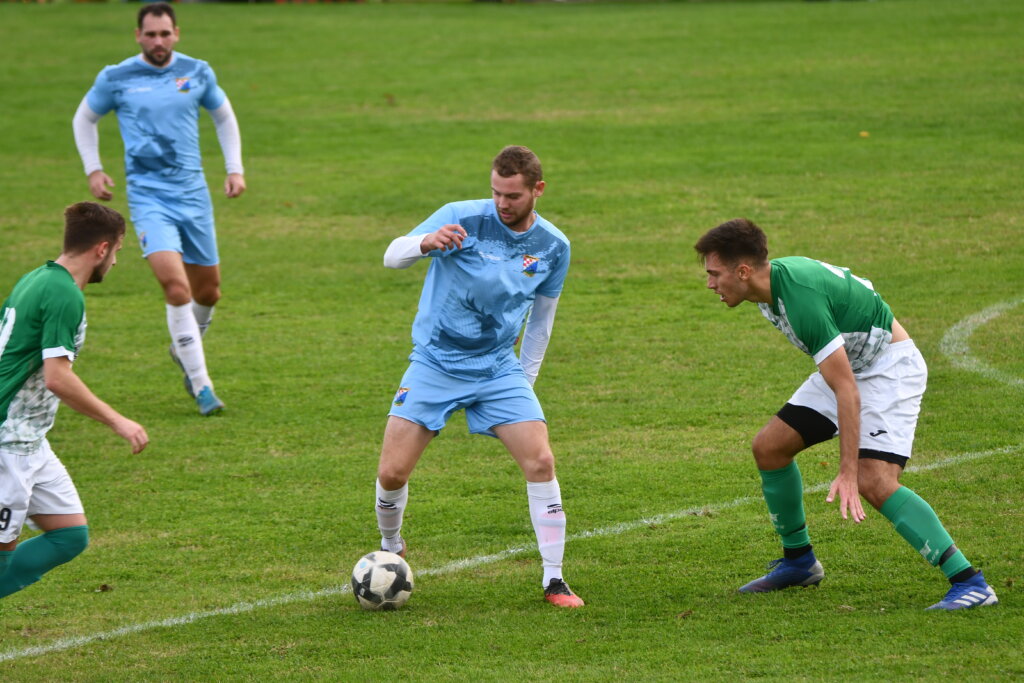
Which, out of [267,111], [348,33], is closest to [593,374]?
[267,111]

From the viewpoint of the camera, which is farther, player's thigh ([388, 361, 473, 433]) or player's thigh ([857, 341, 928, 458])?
player's thigh ([388, 361, 473, 433])

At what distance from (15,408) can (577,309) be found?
7452 millimetres

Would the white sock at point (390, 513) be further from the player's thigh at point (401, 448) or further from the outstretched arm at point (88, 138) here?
the outstretched arm at point (88, 138)

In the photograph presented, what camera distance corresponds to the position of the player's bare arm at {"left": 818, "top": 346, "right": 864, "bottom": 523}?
220 inches

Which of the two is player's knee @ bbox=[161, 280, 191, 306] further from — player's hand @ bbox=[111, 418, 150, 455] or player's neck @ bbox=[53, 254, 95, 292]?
player's hand @ bbox=[111, 418, 150, 455]

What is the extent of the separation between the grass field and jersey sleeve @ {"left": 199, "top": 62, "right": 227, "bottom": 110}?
2.32m

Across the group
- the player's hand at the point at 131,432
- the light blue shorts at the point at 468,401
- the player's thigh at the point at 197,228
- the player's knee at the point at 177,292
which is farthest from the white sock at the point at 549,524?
the player's thigh at the point at 197,228

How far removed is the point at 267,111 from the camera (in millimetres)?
22281

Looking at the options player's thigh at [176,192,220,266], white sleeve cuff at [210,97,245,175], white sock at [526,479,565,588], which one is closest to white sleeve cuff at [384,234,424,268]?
white sock at [526,479,565,588]

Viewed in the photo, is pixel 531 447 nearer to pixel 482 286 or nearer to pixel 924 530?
pixel 482 286

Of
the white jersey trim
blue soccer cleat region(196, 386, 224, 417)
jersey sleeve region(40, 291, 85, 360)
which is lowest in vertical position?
blue soccer cleat region(196, 386, 224, 417)

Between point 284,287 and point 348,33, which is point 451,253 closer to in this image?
point 284,287

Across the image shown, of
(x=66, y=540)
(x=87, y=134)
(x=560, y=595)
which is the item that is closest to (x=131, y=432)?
(x=66, y=540)

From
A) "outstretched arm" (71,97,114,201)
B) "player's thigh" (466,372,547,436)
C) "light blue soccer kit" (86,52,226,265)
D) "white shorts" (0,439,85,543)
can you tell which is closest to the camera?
"white shorts" (0,439,85,543)
